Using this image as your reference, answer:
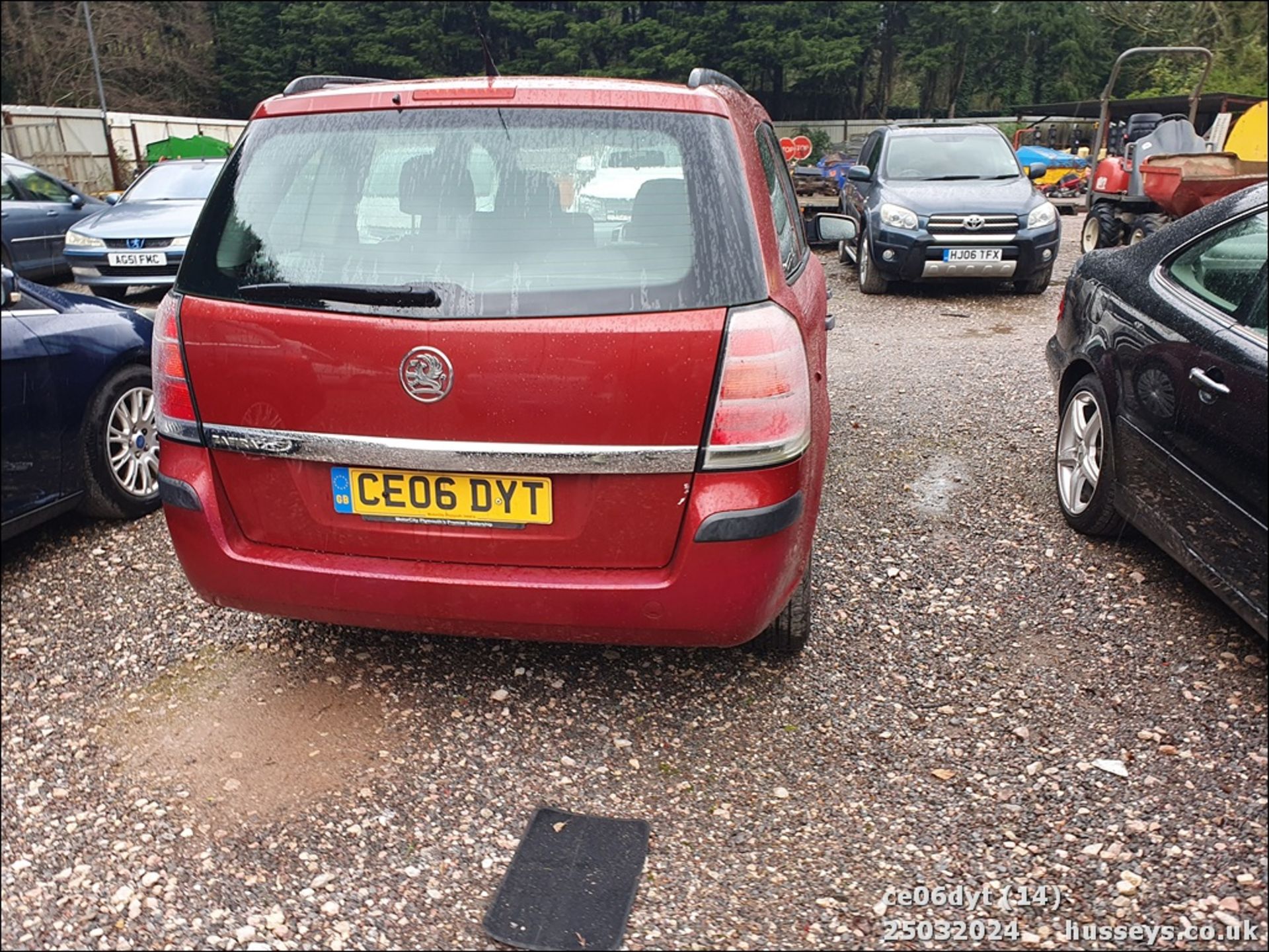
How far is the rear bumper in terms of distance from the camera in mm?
2451

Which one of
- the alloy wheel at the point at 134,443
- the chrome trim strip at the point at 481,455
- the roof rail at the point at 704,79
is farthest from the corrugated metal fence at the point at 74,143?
the chrome trim strip at the point at 481,455

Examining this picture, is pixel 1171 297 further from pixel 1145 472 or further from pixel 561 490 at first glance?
pixel 561 490

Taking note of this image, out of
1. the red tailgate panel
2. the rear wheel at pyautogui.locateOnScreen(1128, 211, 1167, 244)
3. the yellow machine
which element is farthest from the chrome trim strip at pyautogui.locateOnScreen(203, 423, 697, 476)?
the yellow machine

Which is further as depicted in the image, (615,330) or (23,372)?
(23,372)

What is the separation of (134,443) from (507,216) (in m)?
2.68

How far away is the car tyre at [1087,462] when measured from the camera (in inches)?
149

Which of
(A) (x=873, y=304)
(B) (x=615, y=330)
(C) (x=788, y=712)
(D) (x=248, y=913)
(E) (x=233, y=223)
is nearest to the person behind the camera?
(D) (x=248, y=913)

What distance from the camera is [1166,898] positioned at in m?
2.19

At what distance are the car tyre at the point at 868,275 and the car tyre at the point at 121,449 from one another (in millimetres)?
7196

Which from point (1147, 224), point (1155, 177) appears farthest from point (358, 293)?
point (1147, 224)

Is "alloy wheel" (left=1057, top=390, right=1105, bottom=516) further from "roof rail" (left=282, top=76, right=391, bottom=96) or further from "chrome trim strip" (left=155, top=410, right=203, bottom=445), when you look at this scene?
"chrome trim strip" (left=155, top=410, right=203, bottom=445)

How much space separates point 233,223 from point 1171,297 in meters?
3.14

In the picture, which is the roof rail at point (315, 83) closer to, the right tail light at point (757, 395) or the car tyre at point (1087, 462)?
the right tail light at point (757, 395)

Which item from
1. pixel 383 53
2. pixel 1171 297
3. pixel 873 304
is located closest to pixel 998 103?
pixel 383 53
